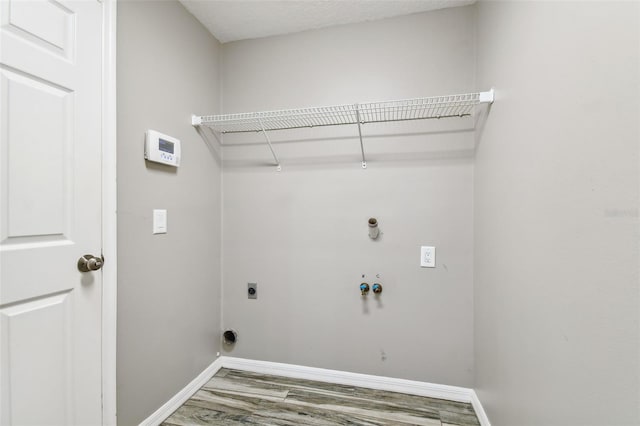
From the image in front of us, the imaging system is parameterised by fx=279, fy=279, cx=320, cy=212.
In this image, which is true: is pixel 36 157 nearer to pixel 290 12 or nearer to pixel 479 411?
pixel 290 12

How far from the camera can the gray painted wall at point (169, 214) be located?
139cm

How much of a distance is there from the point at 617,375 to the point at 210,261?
6.63ft

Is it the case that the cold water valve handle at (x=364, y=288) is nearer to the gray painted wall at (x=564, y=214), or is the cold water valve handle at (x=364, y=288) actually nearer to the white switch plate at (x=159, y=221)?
the gray painted wall at (x=564, y=214)

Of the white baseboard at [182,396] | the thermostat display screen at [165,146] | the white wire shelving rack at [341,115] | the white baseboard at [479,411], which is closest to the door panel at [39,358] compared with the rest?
the white baseboard at [182,396]

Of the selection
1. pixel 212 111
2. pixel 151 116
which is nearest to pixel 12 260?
pixel 151 116

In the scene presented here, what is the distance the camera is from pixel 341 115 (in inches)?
73.8

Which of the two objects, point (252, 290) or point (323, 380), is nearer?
point (323, 380)

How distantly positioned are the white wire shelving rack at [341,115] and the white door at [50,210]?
2.39ft

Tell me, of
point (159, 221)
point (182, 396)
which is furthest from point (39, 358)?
point (182, 396)

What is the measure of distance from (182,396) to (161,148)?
1510 mm

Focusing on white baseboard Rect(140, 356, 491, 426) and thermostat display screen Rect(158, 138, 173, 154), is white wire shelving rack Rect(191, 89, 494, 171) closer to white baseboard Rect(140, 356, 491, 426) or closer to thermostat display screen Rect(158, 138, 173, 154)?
thermostat display screen Rect(158, 138, 173, 154)

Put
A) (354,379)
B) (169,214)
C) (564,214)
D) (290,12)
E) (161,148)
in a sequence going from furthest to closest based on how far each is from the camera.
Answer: (354,379)
(290,12)
(169,214)
(161,148)
(564,214)

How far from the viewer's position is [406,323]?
1.85 meters

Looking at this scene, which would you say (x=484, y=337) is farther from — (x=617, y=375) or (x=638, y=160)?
(x=638, y=160)
